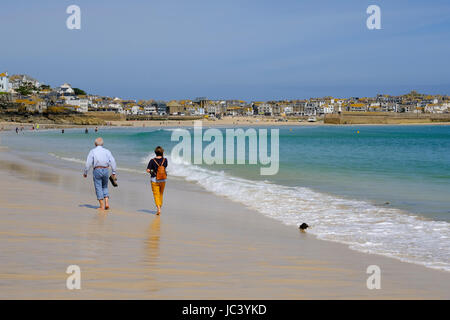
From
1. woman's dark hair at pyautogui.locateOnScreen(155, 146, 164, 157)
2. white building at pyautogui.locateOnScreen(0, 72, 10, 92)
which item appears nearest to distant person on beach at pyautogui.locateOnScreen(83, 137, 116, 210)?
woman's dark hair at pyautogui.locateOnScreen(155, 146, 164, 157)

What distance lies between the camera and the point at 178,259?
614 centimetres

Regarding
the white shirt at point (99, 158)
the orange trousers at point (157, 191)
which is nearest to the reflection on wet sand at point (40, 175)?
the white shirt at point (99, 158)

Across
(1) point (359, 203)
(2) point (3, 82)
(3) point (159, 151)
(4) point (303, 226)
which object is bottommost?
(1) point (359, 203)

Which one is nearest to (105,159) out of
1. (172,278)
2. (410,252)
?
(172,278)

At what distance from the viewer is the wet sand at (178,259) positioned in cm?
489

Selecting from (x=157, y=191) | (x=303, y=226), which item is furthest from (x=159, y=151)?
(x=303, y=226)

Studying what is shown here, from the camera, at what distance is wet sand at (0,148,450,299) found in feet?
16.0

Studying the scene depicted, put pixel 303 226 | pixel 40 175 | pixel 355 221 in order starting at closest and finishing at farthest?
pixel 303 226
pixel 355 221
pixel 40 175

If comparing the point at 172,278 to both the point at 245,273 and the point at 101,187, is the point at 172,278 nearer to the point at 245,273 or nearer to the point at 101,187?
the point at 245,273

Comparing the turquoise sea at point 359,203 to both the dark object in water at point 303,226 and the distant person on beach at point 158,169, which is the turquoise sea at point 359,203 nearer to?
the dark object in water at point 303,226

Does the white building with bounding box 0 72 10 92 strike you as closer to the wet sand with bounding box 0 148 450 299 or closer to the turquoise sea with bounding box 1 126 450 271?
the turquoise sea with bounding box 1 126 450 271

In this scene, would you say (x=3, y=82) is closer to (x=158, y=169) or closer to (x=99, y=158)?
(x=99, y=158)
